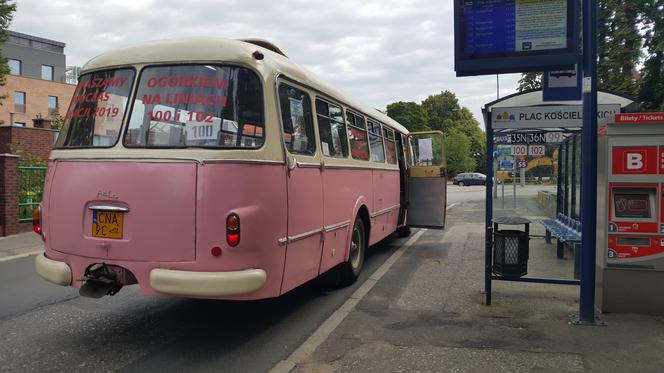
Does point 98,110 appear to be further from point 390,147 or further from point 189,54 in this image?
point 390,147

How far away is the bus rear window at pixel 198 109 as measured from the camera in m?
4.52

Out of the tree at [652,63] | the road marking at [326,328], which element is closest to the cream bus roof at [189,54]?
the road marking at [326,328]

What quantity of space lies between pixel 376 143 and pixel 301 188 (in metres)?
3.93

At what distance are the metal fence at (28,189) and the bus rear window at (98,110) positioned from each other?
31.0 feet

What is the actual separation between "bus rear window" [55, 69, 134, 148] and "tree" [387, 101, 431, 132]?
69284mm

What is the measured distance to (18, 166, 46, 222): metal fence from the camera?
1328 centimetres

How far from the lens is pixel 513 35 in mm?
5645

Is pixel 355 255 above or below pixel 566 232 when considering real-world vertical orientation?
below

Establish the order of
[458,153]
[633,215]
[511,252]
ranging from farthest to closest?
[458,153]
[511,252]
[633,215]

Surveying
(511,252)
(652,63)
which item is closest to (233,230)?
(511,252)

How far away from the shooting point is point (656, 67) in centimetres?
1733

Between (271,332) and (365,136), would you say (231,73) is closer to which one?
(271,332)

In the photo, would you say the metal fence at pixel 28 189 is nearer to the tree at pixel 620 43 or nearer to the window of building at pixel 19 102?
the tree at pixel 620 43

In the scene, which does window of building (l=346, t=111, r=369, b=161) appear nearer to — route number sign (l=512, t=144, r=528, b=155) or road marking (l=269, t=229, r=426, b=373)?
road marking (l=269, t=229, r=426, b=373)
